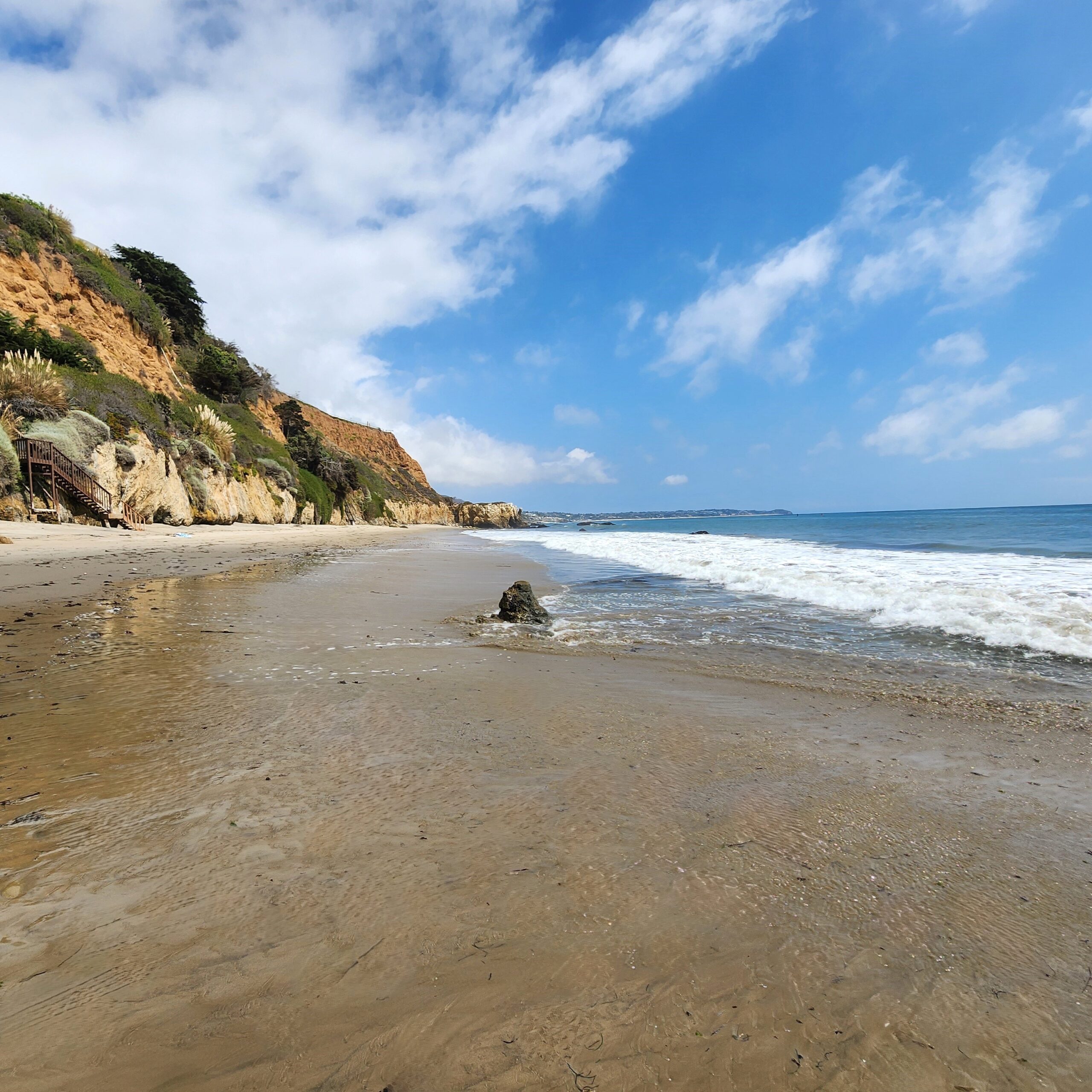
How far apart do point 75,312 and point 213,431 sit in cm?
725

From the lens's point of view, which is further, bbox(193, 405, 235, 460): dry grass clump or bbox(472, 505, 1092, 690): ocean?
bbox(193, 405, 235, 460): dry grass clump

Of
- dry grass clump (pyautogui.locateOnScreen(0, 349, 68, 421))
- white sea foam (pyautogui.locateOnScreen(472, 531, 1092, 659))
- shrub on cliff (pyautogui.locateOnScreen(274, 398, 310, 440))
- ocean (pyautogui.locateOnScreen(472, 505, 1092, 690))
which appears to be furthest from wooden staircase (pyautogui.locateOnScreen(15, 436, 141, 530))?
shrub on cliff (pyautogui.locateOnScreen(274, 398, 310, 440))

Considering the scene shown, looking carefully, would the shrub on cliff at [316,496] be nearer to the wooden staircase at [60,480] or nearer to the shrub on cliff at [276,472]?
the shrub on cliff at [276,472]

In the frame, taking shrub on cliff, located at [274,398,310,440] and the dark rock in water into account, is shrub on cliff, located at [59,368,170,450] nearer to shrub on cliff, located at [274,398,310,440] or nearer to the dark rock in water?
the dark rock in water

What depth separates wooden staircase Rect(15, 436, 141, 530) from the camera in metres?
16.2

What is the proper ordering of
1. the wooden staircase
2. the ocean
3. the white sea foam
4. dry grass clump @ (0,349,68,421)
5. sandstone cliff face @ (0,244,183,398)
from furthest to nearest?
1. sandstone cliff face @ (0,244,183,398)
2. dry grass clump @ (0,349,68,421)
3. the wooden staircase
4. the white sea foam
5. the ocean

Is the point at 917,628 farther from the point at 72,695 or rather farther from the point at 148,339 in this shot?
the point at 148,339

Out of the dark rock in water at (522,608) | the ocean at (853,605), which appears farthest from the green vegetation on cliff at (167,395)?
the ocean at (853,605)

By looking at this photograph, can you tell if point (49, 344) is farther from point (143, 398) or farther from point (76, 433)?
point (76, 433)

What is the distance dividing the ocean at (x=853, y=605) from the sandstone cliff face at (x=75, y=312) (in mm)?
23678

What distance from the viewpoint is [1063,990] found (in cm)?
159

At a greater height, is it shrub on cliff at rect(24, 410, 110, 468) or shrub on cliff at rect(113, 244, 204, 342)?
shrub on cliff at rect(113, 244, 204, 342)

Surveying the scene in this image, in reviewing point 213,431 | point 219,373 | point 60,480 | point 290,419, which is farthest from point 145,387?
point 290,419

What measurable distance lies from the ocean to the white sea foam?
0.10 feet
